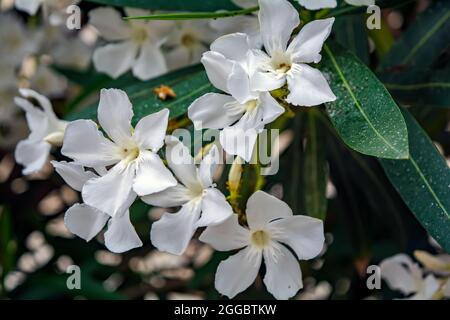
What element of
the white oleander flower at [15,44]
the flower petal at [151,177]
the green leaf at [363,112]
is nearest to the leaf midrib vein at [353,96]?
the green leaf at [363,112]

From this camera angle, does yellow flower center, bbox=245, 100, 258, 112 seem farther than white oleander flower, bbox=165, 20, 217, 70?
No

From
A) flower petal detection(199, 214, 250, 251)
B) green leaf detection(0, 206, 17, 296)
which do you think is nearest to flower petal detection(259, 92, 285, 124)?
flower petal detection(199, 214, 250, 251)

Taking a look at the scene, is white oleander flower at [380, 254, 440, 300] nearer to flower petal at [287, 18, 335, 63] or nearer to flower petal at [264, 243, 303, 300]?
flower petal at [264, 243, 303, 300]

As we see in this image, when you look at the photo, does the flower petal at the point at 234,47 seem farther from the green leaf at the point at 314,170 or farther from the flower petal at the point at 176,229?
the green leaf at the point at 314,170

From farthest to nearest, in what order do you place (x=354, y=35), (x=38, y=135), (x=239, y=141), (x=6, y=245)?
(x=6, y=245) → (x=354, y=35) → (x=38, y=135) → (x=239, y=141)

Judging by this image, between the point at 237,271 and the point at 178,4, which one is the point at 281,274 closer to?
the point at 237,271

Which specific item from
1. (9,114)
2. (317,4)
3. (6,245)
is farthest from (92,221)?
(9,114)
